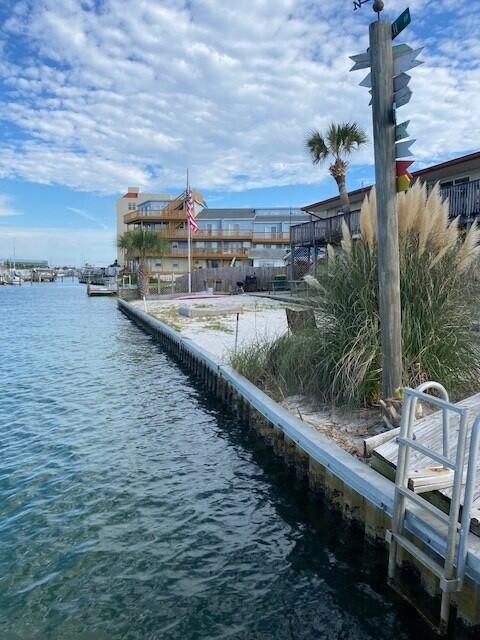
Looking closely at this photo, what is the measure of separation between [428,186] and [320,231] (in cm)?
719

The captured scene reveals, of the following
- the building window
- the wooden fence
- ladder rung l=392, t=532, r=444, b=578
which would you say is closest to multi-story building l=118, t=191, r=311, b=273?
the wooden fence

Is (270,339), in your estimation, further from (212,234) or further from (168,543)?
(212,234)

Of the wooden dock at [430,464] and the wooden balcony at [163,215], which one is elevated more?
the wooden balcony at [163,215]

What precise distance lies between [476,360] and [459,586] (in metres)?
3.65

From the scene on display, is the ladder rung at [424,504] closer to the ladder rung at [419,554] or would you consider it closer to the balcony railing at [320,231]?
the ladder rung at [419,554]

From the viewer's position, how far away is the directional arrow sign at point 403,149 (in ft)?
18.0

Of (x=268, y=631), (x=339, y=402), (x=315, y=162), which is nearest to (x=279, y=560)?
(x=268, y=631)

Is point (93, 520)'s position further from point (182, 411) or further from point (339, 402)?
point (182, 411)

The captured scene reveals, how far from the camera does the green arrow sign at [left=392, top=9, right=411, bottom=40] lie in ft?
17.0

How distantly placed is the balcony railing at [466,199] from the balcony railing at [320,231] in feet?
12.8

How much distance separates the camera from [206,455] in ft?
23.2

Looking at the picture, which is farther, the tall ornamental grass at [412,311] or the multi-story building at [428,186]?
the multi-story building at [428,186]

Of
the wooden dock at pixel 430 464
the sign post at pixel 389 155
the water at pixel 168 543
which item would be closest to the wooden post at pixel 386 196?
the sign post at pixel 389 155

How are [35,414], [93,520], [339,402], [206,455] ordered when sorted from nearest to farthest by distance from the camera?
[93,520] < [339,402] < [206,455] < [35,414]
